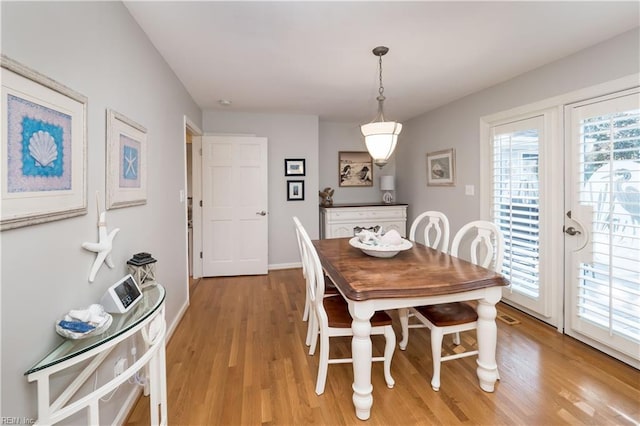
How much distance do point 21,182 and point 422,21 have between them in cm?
220

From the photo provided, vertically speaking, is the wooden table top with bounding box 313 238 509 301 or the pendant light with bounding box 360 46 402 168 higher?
the pendant light with bounding box 360 46 402 168

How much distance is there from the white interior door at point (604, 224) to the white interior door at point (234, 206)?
3351mm

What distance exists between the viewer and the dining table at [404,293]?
161 centimetres

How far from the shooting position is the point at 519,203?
2.97m

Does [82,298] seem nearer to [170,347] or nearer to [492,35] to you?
[170,347]

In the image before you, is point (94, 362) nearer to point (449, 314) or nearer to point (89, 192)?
point (89, 192)

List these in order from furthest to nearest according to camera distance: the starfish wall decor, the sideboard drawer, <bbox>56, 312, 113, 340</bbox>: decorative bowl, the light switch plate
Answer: the sideboard drawer < the light switch plate < the starfish wall decor < <bbox>56, 312, 113, 340</bbox>: decorative bowl

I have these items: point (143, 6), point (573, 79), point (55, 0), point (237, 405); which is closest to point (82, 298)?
point (237, 405)

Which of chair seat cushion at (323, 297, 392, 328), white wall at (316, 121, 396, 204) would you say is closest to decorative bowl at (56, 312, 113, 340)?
chair seat cushion at (323, 297, 392, 328)

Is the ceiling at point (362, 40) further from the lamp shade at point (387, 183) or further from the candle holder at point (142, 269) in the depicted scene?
the lamp shade at point (387, 183)

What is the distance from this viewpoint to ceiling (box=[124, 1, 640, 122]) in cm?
183

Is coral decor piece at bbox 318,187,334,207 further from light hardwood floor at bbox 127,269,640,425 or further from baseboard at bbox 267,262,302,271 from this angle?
light hardwood floor at bbox 127,269,640,425

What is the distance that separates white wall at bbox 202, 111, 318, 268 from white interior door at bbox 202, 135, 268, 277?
278mm

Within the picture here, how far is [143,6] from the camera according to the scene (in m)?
1.77
